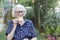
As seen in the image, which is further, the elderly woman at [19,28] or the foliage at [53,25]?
the foliage at [53,25]

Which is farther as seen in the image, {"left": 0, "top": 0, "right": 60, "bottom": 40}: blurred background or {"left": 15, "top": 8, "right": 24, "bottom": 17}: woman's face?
{"left": 0, "top": 0, "right": 60, "bottom": 40}: blurred background

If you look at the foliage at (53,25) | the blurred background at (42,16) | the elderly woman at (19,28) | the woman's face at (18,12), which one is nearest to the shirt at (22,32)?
the elderly woman at (19,28)

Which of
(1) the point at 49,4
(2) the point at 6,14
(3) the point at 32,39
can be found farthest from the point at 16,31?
(2) the point at 6,14

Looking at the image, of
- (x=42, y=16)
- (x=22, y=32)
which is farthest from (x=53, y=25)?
(x=22, y=32)

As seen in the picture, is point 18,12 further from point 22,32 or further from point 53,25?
point 53,25

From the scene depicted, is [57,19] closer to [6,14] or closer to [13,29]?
[13,29]

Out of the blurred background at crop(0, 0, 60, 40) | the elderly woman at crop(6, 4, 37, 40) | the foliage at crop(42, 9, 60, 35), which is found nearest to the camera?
the elderly woman at crop(6, 4, 37, 40)

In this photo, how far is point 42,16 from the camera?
9.70m

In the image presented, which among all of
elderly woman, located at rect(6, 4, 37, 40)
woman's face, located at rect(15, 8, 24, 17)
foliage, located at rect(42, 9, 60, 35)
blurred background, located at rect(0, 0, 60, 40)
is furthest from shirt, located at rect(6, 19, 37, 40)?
foliage, located at rect(42, 9, 60, 35)

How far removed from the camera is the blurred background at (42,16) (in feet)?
22.5

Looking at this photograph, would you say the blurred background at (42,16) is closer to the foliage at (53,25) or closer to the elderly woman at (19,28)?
the foliage at (53,25)

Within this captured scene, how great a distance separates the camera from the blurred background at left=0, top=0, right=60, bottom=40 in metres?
6.85

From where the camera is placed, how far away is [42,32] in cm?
899

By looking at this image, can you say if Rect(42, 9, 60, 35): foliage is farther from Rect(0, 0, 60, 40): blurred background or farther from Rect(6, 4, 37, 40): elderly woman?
Rect(6, 4, 37, 40): elderly woman
